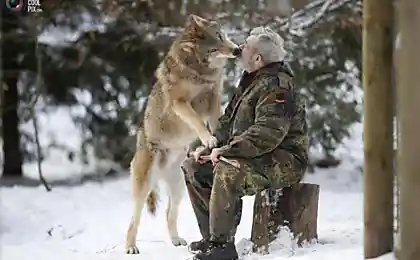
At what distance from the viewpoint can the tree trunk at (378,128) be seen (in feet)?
6.77

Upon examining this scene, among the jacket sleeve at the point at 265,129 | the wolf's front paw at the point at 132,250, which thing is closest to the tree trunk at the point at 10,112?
the wolf's front paw at the point at 132,250

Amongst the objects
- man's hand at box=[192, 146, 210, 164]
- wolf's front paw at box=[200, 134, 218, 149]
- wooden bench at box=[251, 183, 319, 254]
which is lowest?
wooden bench at box=[251, 183, 319, 254]

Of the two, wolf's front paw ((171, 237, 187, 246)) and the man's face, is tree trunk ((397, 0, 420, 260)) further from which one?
wolf's front paw ((171, 237, 187, 246))

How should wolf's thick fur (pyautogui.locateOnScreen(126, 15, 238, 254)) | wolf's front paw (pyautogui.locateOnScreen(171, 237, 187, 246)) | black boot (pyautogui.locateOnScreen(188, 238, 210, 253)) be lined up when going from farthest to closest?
1. wolf's front paw (pyautogui.locateOnScreen(171, 237, 187, 246))
2. wolf's thick fur (pyautogui.locateOnScreen(126, 15, 238, 254))
3. black boot (pyautogui.locateOnScreen(188, 238, 210, 253))

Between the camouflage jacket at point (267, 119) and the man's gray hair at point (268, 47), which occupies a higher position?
the man's gray hair at point (268, 47)

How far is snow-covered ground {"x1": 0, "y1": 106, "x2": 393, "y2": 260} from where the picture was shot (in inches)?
112

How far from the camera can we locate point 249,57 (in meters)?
2.60

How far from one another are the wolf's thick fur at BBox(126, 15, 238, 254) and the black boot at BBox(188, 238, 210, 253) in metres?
0.29

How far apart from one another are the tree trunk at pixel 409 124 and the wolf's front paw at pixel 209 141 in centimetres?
119

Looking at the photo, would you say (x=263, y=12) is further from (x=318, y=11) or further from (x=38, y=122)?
(x=38, y=122)

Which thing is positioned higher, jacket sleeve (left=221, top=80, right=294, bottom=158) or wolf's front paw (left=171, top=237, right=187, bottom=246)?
jacket sleeve (left=221, top=80, right=294, bottom=158)

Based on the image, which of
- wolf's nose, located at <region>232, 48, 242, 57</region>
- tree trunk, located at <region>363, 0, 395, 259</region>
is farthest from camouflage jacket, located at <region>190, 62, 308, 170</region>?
tree trunk, located at <region>363, 0, 395, 259</region>

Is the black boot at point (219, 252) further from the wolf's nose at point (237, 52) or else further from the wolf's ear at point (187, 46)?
the wolf's ear at point (187, 46)

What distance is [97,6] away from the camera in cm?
501
